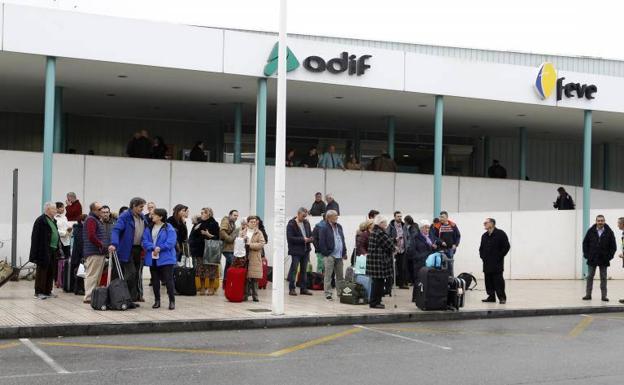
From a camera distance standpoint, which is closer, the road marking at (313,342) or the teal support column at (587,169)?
the road marking at (313,342)

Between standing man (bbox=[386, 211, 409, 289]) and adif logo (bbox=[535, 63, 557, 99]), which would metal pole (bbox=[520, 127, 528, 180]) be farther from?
standing man (bbox=[386, 211, 409, 289])

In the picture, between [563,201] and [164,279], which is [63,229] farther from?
[563,201]

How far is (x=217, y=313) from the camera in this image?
513 inches

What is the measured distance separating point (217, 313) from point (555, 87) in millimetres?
14438

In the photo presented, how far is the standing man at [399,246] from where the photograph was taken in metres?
18.1

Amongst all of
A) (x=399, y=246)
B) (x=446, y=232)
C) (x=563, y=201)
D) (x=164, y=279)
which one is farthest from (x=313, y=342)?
(x=563, y=201)

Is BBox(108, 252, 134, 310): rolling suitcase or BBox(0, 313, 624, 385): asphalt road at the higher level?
BBox(108, 252, 134, 310): rolling suitcase

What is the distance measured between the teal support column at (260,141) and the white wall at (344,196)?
1.50m

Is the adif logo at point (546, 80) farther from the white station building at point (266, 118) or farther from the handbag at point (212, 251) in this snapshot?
the handbag at point (212, 251)

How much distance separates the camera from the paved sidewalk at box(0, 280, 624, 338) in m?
11.5

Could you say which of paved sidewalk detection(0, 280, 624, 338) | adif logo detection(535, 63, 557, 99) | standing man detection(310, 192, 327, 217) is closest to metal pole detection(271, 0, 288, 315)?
paved sidewalk detection(0, 280, 624, 338)

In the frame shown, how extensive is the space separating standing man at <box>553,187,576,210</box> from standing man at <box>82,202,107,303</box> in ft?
53.7

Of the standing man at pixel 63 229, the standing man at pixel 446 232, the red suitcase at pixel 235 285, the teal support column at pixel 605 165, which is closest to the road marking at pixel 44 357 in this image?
the red suitcase at pixel 235 285

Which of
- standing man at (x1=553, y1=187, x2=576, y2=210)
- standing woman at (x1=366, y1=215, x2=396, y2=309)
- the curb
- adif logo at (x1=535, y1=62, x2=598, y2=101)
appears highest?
adif logo at (x1=535, y1=62, x2=598, y2=101)
